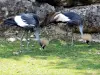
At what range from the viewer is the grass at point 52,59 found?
738cm

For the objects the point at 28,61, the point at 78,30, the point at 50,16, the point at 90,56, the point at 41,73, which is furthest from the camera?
the point at 78,30

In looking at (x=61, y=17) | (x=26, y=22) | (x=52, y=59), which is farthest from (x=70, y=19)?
(x=52, y=59)

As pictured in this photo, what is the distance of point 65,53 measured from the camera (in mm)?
9352

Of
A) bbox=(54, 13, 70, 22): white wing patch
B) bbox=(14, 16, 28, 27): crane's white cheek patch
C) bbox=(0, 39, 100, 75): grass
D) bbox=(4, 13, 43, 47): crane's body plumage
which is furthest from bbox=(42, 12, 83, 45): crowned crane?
bbox=(14, 16, 28, 27): crane's white cheek patch

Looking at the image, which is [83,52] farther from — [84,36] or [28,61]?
[28,61]

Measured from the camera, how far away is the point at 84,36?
34.6ft

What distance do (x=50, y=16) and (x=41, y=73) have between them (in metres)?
4.24

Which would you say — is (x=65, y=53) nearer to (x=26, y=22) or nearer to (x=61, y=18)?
(x=26, y=22)

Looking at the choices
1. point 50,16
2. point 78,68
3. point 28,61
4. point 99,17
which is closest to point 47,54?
point 28,61

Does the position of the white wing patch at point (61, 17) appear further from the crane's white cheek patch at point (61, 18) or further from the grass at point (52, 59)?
the grass at point (52, 59)

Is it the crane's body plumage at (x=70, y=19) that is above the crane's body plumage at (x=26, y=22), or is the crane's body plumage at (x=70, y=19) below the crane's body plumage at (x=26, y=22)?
below

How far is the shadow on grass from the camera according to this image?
8.12m

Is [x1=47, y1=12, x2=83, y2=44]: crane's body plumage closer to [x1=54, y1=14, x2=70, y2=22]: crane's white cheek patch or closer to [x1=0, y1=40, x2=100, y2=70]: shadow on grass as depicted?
[x1=54, y1=14, x2=70, y2=22]: crane's white cheek patch

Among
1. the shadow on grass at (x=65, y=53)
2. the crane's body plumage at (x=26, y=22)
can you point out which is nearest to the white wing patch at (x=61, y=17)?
the shadow on grass at (x=65, y=53)
